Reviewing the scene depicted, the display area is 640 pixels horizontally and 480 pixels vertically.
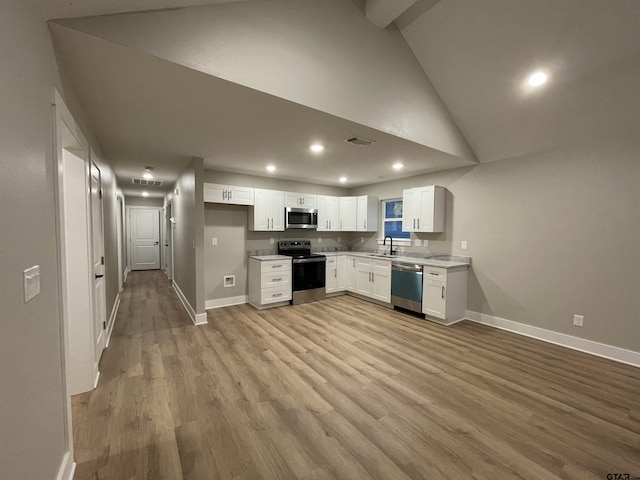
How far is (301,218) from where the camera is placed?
5.38 m

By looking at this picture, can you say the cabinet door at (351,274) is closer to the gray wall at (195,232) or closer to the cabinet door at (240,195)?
the cabinet door at (240,195)

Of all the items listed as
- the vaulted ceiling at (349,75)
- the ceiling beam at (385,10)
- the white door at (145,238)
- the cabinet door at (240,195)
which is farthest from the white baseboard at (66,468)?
the white door at (145,238)

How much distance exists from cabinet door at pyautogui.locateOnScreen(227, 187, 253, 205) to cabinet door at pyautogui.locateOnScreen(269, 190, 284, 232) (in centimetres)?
40

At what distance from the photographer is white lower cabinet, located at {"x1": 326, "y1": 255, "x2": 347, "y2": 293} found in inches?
214

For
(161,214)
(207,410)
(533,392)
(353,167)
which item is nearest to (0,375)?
(207,410)

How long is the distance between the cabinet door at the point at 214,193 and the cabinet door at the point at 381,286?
3.07 m

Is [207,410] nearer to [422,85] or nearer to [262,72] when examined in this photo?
[262,72]

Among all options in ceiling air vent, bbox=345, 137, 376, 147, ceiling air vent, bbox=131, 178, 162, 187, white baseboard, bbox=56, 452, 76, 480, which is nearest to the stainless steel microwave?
ceiling air vent, bbox=345, 137, 376, 147

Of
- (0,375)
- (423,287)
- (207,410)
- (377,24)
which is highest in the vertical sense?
(377,24)

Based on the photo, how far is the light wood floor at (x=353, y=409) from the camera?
5.25ft

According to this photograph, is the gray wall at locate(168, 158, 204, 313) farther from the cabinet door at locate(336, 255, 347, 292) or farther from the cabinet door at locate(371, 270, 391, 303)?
the cabinet door at locate(371, 270, 391, 303)

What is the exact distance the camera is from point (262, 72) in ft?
6.62

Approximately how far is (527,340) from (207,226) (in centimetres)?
510

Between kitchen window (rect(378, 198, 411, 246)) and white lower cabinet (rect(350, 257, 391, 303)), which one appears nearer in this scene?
white lower cabinet (rect(350, 257, 391, 303))
